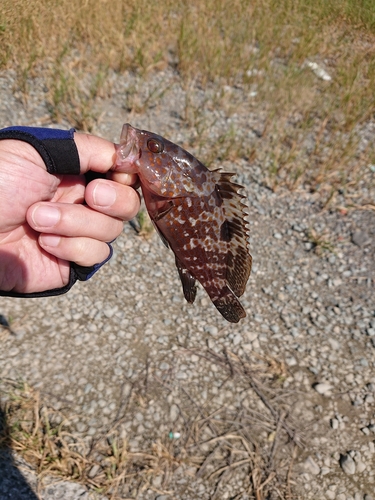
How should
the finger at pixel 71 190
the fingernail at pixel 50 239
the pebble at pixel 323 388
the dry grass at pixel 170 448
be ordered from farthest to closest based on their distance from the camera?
the pebble at pixel 323 388, the dry grass at pixel 170 448, the finger at pixel 71 190, the fingernail at pixel 50 239

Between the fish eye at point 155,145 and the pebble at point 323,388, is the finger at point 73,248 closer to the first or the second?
the fish eye at point 155,145

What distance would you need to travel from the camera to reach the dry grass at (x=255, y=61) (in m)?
5.30

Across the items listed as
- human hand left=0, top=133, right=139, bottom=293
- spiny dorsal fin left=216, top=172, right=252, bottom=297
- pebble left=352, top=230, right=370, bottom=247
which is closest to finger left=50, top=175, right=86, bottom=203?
human hand left=0, top=133, right=139, bottom=293

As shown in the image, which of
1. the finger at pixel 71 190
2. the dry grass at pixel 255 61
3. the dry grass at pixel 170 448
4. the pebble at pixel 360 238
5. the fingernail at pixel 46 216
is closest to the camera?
the fingernail at pixel 46 216

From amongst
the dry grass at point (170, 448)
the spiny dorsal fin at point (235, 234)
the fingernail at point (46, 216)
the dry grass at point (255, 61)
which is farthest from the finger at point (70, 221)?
the dry grass at point (255, 61)

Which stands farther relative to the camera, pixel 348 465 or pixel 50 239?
pixel 348 465

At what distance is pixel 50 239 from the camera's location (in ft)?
7.25

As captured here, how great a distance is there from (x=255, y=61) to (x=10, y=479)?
5.86 m

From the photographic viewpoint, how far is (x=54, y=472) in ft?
9.61

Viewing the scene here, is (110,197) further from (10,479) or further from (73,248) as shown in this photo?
(10,479)

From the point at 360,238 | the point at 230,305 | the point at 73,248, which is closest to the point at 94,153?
the point at 73,248

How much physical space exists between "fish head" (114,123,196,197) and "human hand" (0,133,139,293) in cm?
18

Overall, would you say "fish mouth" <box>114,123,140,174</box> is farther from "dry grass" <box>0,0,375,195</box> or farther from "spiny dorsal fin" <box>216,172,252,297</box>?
"dry grass" <box>0,0,375,195</box>

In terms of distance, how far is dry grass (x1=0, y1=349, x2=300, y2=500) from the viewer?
299cm
